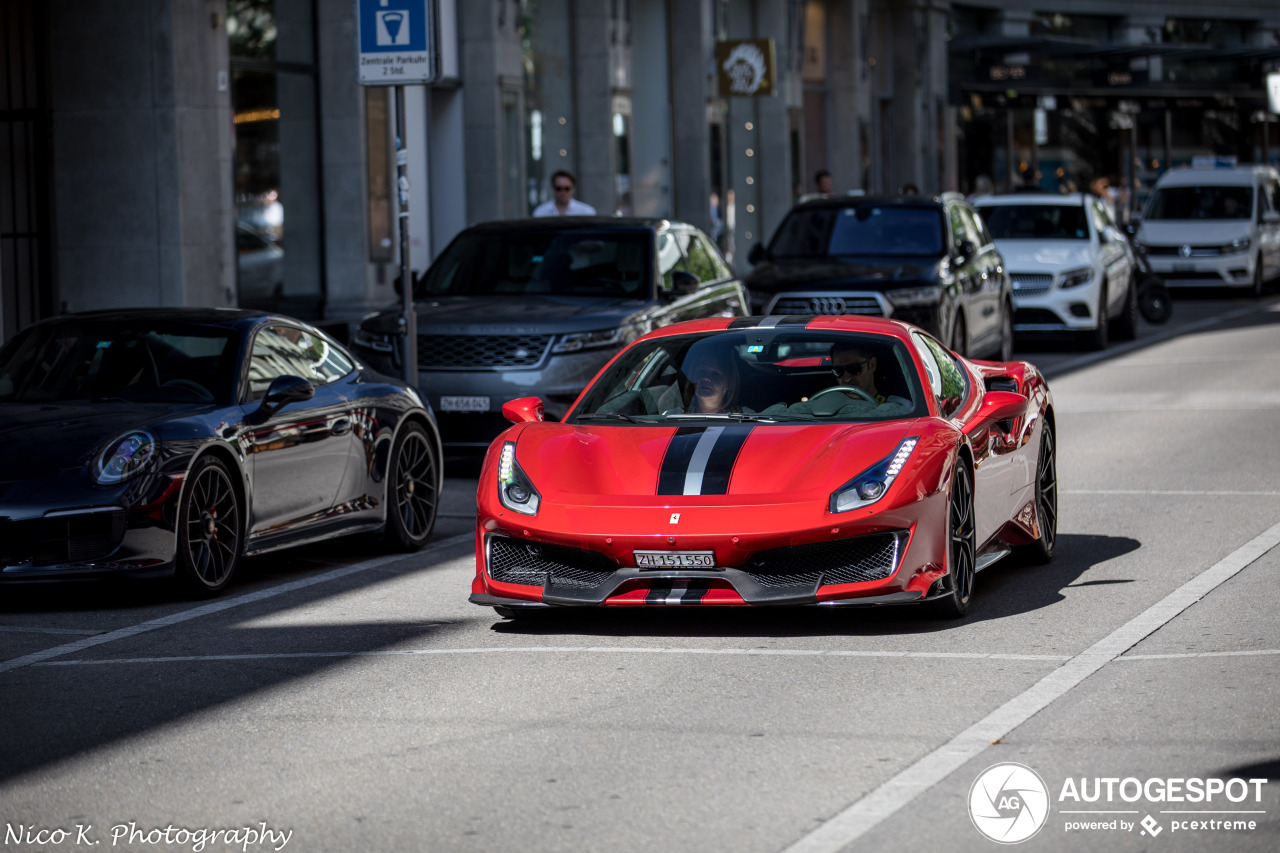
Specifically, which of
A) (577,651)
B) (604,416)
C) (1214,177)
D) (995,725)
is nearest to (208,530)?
(604,416)

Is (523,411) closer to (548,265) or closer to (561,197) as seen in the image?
(548,265)

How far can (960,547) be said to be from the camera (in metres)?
8.29

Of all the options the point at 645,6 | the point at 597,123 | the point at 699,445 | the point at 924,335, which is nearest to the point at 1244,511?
the point at 924,335

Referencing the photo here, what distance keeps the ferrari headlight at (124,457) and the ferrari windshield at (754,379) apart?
1.83 meters

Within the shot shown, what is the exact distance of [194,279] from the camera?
62.1 ft

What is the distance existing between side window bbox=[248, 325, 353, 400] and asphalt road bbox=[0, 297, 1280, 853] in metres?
0.97

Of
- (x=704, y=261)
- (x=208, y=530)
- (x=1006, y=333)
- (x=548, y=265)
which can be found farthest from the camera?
(x=1006, y=333)

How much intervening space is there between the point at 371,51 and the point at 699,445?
5823mm

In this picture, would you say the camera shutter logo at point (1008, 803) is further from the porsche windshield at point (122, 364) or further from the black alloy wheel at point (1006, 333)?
the black alloy wheel at point (1006, 333)

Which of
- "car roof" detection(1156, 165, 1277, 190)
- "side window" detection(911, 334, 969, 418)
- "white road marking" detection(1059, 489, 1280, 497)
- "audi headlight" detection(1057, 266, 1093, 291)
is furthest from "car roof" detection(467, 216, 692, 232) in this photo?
"car roof" detection(1156, 165, 1277, 190)

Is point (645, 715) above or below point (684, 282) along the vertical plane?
below

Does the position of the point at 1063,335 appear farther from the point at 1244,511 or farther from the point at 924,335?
the point at 924,335

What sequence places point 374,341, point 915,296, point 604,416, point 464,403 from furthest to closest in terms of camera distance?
point 915,296, point 374,341, point 464,403, point 604,416

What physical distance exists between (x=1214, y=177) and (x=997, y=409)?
27.3 m
